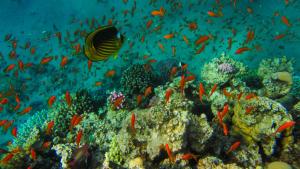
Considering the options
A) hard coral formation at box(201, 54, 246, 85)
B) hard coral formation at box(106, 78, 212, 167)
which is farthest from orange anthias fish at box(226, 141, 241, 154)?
hard coral formation at box(201, 54, 246, 85)

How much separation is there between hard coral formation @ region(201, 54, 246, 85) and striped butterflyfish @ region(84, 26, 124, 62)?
211 inches

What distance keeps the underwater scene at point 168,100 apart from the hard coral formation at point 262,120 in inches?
0.8

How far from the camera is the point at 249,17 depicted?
1484 cm

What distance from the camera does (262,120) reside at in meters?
5.72

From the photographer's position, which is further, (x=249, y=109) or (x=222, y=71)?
(x=222, y=71)

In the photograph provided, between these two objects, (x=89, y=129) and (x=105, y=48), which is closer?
(x=105, y=48)

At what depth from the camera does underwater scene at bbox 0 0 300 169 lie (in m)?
5.04

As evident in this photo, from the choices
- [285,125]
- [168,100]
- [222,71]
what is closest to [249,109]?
[285,125]

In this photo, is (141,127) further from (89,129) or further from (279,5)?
(279,5)

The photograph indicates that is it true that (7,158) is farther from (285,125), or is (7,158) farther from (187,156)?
(285,125)

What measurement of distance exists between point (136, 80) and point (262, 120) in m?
4.43

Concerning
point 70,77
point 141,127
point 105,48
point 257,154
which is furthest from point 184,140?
point 70,77

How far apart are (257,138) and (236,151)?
0.66 metres

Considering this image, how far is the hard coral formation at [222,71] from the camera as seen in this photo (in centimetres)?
811
